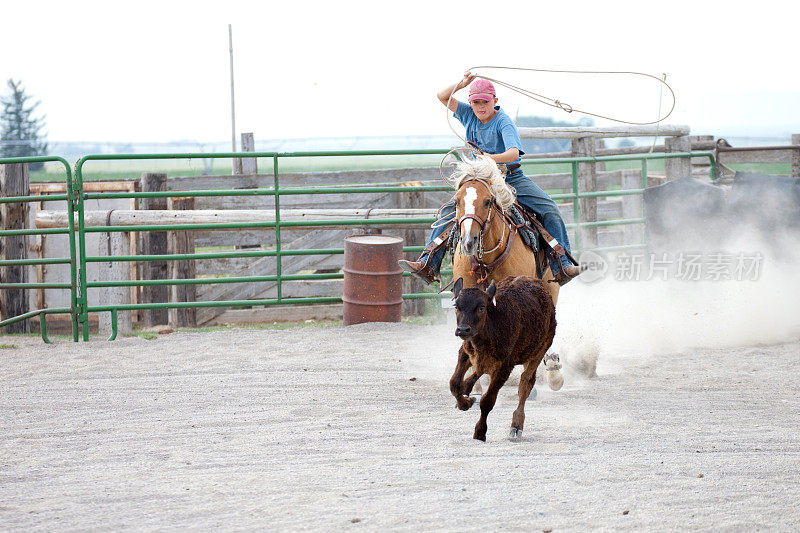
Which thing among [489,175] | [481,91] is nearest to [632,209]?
[481,91]

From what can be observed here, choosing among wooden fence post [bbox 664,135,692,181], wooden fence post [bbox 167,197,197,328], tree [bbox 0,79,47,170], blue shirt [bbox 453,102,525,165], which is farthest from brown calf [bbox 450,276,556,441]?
tree [bbox 0,79,47,170]

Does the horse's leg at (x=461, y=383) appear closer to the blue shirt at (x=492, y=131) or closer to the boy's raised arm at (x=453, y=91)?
the blue shirt at (x=492, y=131)

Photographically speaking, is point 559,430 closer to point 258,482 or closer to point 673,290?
point 258,482

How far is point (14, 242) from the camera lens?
9602mm

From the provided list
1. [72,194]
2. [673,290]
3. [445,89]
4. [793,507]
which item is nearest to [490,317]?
[793,507]

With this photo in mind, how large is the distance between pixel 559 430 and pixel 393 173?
913 centimetres

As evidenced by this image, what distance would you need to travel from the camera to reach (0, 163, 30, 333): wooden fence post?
372 inches

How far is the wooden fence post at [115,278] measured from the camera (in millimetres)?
9352

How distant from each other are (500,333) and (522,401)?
1.80 feet

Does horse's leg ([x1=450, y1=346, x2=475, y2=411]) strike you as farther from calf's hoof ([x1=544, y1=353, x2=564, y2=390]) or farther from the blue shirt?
the blue shirt

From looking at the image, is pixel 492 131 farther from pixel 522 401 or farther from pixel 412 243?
pixel 412 243

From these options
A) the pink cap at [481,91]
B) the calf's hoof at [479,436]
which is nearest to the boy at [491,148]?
the pink cap at [481,91]

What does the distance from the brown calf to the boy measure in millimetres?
909

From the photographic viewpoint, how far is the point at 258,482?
14.0ft
